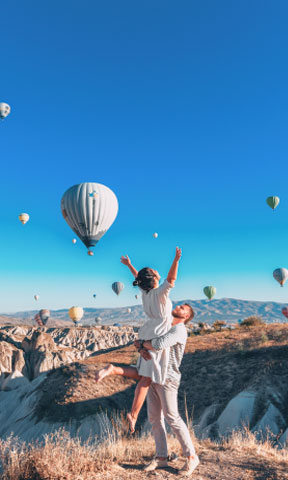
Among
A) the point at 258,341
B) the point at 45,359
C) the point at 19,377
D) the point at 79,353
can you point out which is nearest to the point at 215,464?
the point at 258,341

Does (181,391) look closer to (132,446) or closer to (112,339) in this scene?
(132,446)

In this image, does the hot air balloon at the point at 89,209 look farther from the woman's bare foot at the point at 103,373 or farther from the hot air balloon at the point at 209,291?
the hot air balloon at the point at 209,291

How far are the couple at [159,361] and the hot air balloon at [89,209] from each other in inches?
906

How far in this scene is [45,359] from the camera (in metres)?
54.6

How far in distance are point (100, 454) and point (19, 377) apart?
120 feet

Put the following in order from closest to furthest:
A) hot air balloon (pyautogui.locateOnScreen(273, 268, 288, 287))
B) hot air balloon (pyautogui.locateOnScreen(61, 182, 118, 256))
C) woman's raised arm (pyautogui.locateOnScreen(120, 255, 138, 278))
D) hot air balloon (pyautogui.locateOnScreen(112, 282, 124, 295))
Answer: woman's raised arm (pyautogui.locateOnScreen(120, 255, 138, 278)) < hot air balloon (pyautogui.locateOnScreen(61, 182, 118, 256)) < hot air balloon (pyautogui.locateOnScreen(273, 268, 288, 287)) < hot air balloon (pyautogui.locateOnScreen(112, 282, 124, 295))

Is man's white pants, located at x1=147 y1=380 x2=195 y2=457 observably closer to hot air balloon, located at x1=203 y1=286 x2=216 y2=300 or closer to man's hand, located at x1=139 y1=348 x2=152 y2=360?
man's hand, located at x1=139 y1=348 x2=152 y2=360

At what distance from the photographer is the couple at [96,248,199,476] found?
4.32 metres

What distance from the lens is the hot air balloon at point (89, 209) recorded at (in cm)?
2705

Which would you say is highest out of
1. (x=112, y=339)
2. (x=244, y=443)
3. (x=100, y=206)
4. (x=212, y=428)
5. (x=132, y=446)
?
(x=100, y=206)

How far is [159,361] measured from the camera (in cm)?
438

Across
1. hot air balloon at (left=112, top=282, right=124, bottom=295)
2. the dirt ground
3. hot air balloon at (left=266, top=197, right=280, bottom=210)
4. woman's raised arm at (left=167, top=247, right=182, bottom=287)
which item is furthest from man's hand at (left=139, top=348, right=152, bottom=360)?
hot air balloon at (left=112, top=282, right=124, bottom=295)

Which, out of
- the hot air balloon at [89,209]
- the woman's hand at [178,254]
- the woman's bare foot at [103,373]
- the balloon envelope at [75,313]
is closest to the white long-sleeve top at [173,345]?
the woman's bare foot at [103,373]

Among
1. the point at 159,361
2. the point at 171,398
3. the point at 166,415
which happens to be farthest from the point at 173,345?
the point at 166,415
